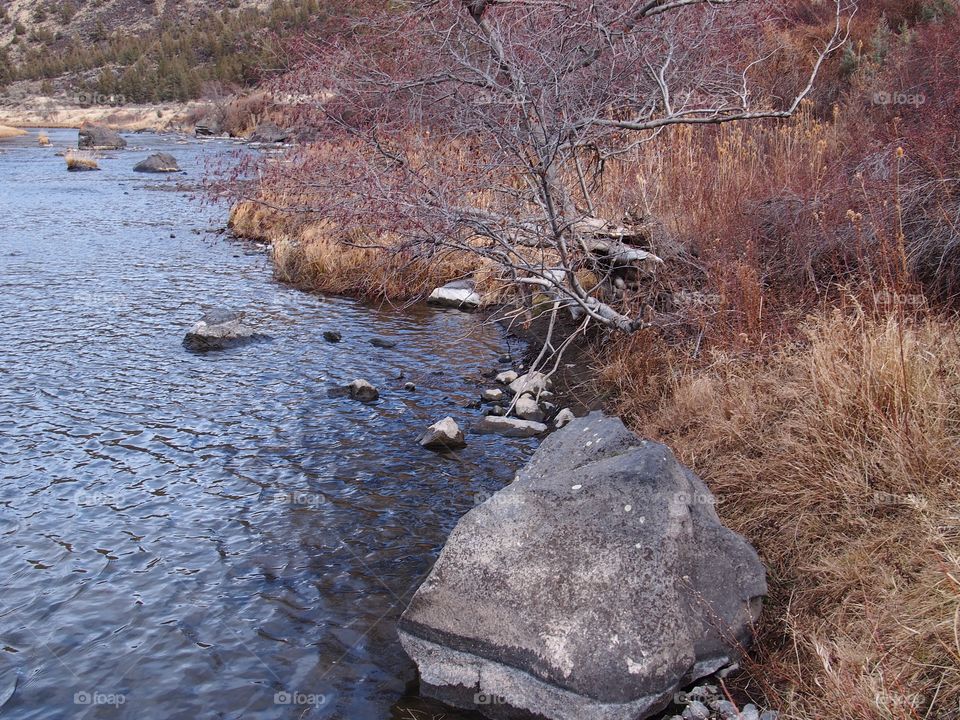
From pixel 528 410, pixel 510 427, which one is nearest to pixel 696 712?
pixel 510 427

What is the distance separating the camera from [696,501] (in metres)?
4.02

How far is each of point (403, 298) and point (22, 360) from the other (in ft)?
15.5

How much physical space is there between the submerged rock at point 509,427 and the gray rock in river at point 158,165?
70.6 ft

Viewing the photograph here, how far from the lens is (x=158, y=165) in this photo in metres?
24.7

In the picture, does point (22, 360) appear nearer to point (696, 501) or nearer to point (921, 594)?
point (696, 501)

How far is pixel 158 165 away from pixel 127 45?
4775 centimetres

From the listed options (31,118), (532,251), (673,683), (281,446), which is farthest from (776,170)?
(31,118)
